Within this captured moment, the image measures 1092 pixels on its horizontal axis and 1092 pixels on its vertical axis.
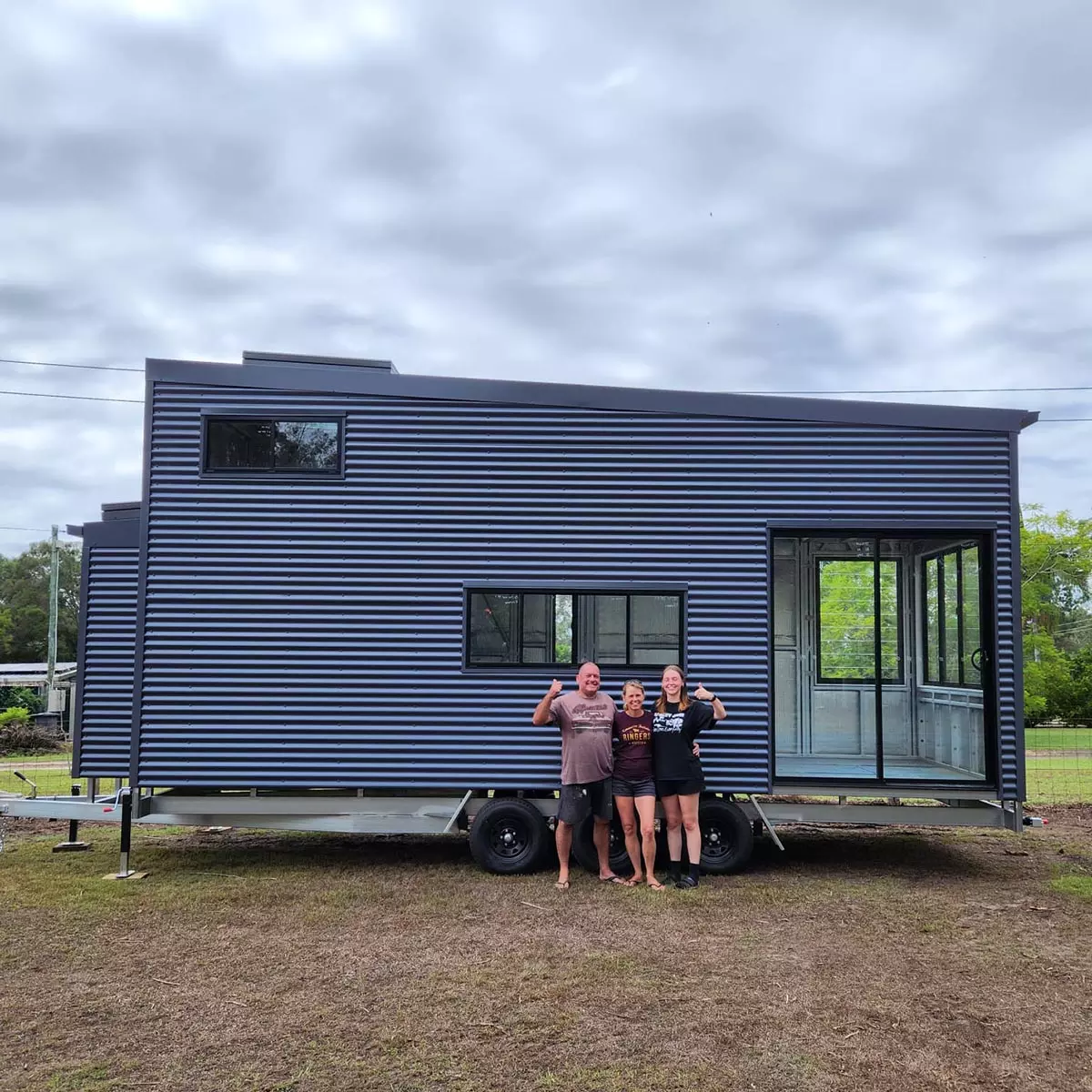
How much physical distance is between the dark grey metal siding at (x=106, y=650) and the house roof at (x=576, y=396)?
1380 millimetres

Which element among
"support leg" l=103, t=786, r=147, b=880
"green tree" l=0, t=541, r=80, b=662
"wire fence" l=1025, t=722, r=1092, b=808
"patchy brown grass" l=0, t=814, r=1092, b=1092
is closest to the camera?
"patchy brown grass" l=0, t=814, r=1092, b=1092

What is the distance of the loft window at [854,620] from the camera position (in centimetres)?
915

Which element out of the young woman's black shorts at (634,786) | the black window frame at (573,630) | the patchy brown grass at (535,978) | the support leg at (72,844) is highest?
the black window frame at (573,630)

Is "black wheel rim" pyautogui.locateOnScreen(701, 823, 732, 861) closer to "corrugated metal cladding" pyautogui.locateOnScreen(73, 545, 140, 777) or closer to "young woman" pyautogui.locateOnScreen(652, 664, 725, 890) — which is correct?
"young woman" pyautogui.locateOnScreen(652, 664, 725, 890)

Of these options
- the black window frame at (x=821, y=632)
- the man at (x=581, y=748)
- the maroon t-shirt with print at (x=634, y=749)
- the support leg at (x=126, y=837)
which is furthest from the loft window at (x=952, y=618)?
the support leg at (x=126, y=837)

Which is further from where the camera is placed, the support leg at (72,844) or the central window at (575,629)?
the support leg at (72,844)

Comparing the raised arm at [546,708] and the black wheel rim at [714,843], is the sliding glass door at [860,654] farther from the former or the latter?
the raised arm at [546,708]

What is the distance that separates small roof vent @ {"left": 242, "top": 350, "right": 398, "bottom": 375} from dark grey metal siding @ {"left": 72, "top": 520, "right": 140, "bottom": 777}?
1616 millimetres

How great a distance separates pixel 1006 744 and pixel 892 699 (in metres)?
1.90

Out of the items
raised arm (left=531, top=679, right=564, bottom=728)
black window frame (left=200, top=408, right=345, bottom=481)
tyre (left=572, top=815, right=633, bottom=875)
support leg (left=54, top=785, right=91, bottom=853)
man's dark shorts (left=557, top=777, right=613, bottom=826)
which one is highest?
black window frame (left=200, top=408, right=345, bottom=481)

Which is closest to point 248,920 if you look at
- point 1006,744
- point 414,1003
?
point 414,1003

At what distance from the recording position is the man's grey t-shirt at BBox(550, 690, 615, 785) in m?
7.11

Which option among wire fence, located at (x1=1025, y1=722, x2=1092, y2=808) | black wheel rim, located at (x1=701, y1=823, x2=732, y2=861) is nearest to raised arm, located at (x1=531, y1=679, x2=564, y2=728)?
black wheel rim, located at (x1=701, y1=823, x2=732, y2=861)

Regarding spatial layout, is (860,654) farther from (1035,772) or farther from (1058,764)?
(1058,764)
